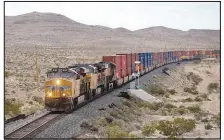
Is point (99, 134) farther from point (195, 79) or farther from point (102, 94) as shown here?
point (195, 79)

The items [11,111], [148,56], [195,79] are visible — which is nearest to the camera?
[11,111]

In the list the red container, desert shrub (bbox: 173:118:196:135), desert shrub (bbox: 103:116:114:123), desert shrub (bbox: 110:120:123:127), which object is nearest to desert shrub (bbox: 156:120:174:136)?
desert shrub (bbox: 173:118:196:135)

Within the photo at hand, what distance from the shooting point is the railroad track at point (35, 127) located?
1956cm

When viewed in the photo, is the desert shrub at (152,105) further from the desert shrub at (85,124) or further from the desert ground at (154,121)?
the desert shrub at (85,124)

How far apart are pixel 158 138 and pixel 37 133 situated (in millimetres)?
Answer: 7216

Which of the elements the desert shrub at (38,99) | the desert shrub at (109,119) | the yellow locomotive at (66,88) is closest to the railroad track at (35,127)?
the yellow locomotive at (66,88)

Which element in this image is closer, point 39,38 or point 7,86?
point 7,86

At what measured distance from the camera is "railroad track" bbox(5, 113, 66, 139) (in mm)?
19562

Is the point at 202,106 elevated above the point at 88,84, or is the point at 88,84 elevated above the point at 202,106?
the point at 88,84

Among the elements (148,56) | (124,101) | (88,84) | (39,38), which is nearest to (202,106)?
(124,101)

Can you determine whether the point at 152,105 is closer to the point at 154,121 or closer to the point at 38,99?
the point at 154,121

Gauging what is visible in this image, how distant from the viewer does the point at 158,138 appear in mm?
22828

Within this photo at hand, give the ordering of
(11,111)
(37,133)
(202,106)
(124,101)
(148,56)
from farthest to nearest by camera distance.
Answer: (148,56)
(202,106)
(124,101)
(11,111)
(37,133)

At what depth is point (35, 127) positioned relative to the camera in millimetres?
21453
